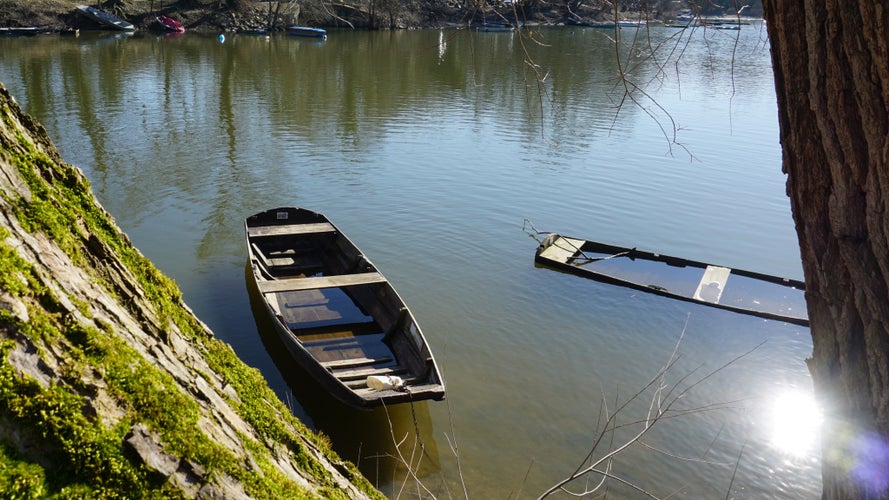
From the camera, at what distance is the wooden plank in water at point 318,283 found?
955cm

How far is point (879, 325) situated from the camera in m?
2.13

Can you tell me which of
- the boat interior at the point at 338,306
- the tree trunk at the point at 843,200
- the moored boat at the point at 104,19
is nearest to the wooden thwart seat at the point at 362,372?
A: the boat interior at the point at 338,306

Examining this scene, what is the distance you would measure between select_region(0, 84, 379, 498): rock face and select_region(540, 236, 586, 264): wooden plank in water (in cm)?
993

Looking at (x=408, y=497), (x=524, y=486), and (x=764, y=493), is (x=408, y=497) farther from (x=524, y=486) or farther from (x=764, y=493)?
(x=764, y=493)

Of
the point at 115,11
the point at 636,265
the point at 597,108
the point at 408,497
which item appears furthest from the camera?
the point at 115,11

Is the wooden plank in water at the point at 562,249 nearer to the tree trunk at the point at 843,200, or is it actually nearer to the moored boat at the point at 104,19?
the tree trunk at the point at 843,200

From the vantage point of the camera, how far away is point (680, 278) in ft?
41.1

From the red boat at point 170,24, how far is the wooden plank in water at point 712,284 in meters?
41.2

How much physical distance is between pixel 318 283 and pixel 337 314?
559 mm

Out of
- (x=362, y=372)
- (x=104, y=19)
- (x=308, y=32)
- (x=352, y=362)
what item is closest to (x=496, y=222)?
(x=352, y=362)

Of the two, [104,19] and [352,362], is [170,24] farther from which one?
[352,362]

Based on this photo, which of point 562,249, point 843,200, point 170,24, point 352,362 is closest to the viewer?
point 843,200

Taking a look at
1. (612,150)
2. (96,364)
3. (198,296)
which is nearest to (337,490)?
(96,364)

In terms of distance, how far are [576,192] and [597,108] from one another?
9.41 m
